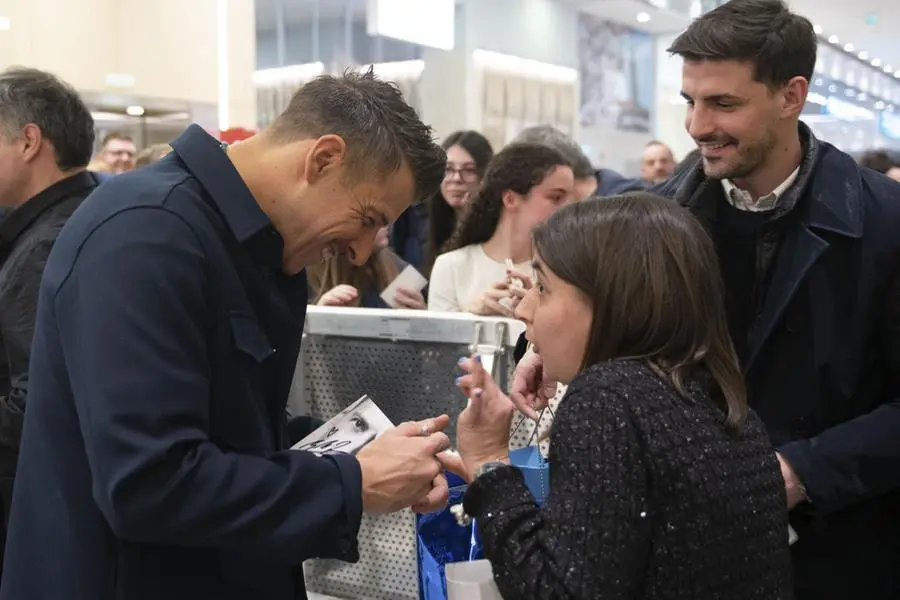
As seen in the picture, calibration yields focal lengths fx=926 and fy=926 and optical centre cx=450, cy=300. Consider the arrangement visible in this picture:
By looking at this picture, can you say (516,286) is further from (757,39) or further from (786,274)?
(757,39)

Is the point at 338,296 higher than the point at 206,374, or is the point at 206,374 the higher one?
the point at 206,374

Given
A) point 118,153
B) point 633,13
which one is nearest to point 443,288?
point 118,153

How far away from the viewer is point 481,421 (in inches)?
53.4

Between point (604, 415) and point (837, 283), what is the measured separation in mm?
733

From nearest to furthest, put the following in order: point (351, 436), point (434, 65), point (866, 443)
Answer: point (351, 436) < point (866, 443) < point (434, 65)

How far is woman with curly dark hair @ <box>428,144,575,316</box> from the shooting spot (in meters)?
2.73

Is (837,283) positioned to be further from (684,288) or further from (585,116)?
(585,116)

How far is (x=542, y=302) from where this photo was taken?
1192 mm

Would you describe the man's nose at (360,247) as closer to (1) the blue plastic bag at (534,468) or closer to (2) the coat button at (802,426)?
(1) the blue plastic bag at (534,468)

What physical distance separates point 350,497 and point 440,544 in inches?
13.7

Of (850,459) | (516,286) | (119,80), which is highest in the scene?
(119,80)

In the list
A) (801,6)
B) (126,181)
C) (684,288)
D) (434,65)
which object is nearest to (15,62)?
(434,65)

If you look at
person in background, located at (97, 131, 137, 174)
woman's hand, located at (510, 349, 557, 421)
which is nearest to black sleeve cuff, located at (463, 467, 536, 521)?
woman's hand, located at (510, 349, 557, 421)

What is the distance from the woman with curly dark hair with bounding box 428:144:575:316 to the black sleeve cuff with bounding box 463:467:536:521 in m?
1.52
